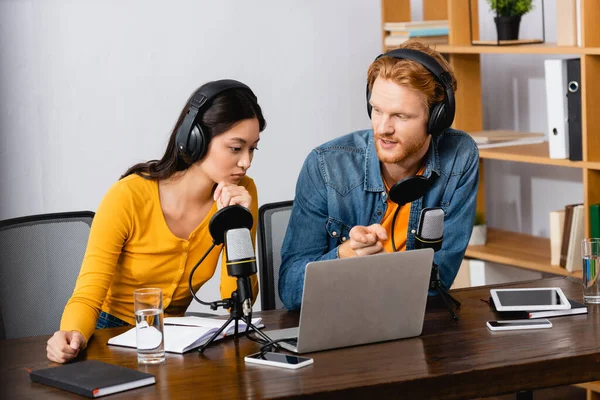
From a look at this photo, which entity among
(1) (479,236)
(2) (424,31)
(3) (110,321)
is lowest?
(1) (479,236)

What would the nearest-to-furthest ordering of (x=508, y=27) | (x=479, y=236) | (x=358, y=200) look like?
1. (x=358, y=200)
2. (x=508, y=27)
3. (x=479, y=236)

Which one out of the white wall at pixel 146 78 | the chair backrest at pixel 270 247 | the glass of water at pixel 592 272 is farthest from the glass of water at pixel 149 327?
the white wall at pixel 146 78

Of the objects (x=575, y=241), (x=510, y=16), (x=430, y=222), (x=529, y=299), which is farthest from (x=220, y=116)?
(x=510, y=16)

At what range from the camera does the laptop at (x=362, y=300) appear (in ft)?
5.27

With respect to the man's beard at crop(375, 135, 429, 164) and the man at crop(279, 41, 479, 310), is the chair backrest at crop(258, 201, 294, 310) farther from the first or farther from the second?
the man's beard at crop(375, 135, 429, 164)

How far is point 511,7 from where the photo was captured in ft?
10.9

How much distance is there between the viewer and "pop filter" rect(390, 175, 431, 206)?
71.4 inches

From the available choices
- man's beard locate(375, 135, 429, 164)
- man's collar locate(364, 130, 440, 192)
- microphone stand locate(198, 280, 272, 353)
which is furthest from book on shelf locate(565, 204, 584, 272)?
microphone stand locate(198, 280, 272, 353)

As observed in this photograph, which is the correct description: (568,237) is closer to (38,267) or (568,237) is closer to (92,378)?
(38,267)

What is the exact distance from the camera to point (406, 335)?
1.73 metres

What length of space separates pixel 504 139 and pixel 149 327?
6.89 feet

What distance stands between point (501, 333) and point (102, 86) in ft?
6.68

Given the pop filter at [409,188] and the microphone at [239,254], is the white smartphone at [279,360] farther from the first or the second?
the pop filter at [409,188]

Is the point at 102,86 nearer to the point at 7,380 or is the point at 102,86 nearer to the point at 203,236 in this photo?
the point at 203,236
